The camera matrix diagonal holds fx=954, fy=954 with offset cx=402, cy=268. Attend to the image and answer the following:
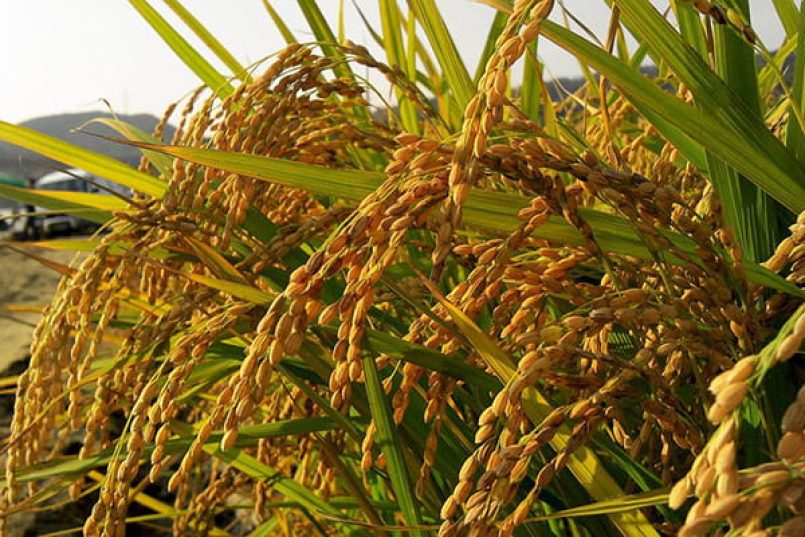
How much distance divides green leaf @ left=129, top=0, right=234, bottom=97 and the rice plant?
29 cm

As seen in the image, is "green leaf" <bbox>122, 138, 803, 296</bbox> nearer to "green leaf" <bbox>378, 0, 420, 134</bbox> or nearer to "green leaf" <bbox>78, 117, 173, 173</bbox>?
"green leaf" <bbox>78, 117, 173, 173</bbox>

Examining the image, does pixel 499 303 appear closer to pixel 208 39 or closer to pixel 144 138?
pixel 144 138

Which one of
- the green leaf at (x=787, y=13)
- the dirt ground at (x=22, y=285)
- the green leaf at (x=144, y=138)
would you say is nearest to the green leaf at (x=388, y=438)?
the green leaf at (x=144, y=138)

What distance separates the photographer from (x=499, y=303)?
1287mm

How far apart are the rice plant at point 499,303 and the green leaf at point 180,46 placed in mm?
295

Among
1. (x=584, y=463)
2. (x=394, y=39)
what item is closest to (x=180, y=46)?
(x=394, y=39)

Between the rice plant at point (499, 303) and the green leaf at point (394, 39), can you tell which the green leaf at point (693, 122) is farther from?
the green leaf at point (394, 39)

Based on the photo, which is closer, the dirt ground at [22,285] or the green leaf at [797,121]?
the green leaf at [797,121]

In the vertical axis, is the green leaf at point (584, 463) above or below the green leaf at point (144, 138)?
below

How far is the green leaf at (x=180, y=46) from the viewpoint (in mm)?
2078

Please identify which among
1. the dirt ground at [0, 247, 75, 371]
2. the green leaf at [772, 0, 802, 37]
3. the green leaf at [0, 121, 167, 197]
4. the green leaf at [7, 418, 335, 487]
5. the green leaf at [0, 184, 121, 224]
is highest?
the green leaf at [772, 0, 802, 37]

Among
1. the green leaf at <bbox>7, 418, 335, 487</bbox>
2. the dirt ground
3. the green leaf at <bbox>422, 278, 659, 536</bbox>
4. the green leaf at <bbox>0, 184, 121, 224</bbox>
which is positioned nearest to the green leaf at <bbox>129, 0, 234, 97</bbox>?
the green leaf at <bbox>0, 184, 121, 224</bbox>

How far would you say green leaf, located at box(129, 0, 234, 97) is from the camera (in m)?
2.08

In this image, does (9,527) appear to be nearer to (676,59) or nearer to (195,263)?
(195,263)
